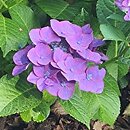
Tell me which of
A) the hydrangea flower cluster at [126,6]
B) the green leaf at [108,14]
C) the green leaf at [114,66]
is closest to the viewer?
the hydrangea flower cluster at [126,6]

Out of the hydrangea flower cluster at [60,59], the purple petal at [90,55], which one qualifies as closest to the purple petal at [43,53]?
the hydrangea flower cluster at [60,59]

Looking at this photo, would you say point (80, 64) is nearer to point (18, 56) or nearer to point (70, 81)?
point (70, 81)

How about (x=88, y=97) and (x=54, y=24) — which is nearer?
(x=54, y=24)

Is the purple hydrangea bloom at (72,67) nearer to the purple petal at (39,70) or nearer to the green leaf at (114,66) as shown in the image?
the purple petal at (39,70)

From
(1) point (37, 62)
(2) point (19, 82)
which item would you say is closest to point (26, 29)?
(2) point (19, 82)

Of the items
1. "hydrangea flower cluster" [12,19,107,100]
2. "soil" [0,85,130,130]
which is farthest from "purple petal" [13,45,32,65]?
Answer: "soil" [0,85,130,130]

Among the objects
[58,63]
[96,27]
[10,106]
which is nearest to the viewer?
[58,63]

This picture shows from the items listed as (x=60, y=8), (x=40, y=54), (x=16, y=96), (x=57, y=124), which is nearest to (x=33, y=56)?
(x=40, y=54)
